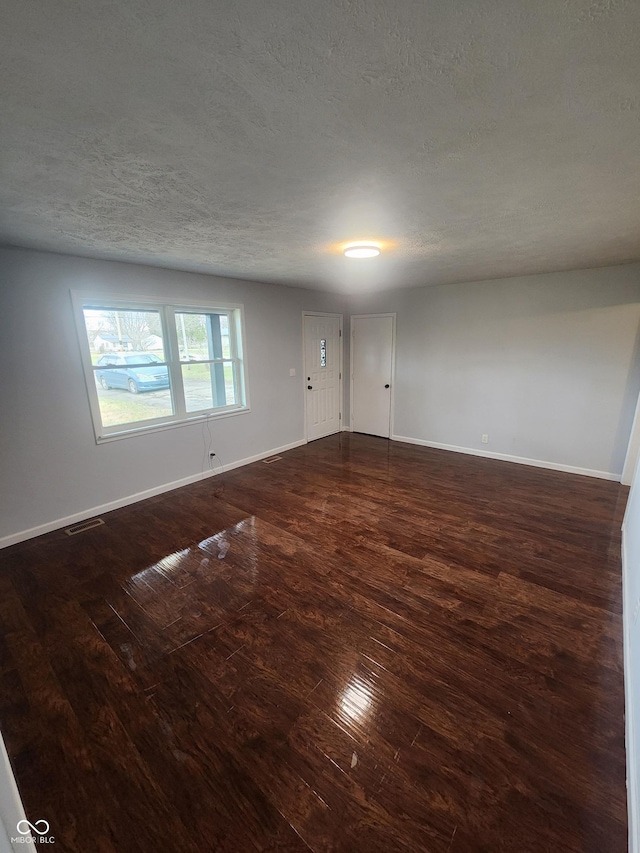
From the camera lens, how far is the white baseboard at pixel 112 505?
9.72 ft

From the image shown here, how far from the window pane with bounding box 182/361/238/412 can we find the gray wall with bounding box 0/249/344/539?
28cm

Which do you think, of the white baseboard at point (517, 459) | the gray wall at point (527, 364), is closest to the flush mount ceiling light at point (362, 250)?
the gray wall at point (527, 364)

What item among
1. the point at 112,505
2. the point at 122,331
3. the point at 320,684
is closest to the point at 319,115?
the point at 320,684

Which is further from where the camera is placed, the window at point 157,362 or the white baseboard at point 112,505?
the window at point 157,362

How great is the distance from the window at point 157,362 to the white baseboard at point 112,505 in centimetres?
68

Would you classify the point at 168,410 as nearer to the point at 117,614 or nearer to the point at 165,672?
the point at 117,614

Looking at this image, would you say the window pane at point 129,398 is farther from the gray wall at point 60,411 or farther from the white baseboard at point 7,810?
the white baseboard at point 7,810

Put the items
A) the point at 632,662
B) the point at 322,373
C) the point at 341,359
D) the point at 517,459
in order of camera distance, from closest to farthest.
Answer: the point at 632,662, the point at 517,459, the point at 322,373, the point at 341,359

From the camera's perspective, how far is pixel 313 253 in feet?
9.69

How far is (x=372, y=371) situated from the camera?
5.87 meters

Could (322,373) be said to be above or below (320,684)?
above

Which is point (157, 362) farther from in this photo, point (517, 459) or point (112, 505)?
point (517, 459)

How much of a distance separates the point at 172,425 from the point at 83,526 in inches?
49.9

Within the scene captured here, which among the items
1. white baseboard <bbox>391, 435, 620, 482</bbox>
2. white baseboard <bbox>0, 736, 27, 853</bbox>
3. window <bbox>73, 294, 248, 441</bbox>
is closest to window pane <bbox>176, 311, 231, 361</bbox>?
window <bbox>73, 294, 248, 441</bbox>
